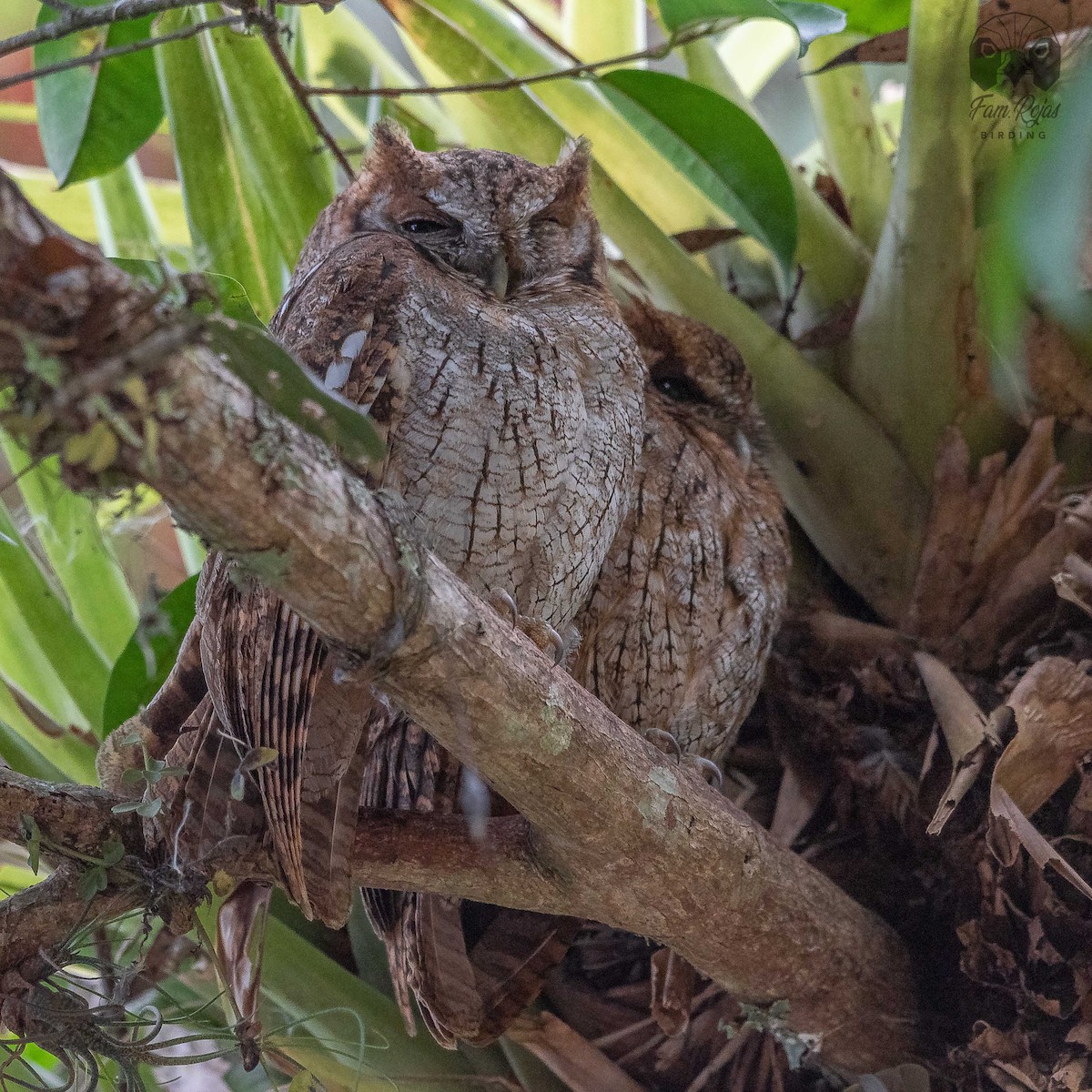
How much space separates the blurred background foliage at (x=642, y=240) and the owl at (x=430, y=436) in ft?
0.52

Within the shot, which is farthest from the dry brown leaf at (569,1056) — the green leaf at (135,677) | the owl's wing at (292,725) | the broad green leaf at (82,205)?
the broad green leaf at (82,205)

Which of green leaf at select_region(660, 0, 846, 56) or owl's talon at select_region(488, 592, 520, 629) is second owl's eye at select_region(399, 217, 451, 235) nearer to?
green leaf at select_region(660, 0, 846, 56)

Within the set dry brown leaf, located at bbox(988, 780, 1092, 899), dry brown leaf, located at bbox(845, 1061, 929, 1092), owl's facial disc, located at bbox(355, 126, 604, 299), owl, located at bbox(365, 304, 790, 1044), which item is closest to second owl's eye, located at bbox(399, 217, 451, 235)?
owl's facial disc, located at bbox(355, 126, 604, 299)

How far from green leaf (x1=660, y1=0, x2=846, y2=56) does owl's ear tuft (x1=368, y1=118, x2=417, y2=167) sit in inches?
14.2

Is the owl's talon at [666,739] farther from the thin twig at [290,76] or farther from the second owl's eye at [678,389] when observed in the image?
the thin twig at [290,76]

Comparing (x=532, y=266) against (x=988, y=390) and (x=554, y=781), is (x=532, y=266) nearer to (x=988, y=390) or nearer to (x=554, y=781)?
(x=988, y=390)

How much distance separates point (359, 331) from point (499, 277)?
11.8 inches

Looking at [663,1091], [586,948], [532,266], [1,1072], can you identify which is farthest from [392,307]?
[663,1091]

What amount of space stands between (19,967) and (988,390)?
1261 mm

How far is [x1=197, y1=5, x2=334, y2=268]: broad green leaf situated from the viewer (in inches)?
58.1

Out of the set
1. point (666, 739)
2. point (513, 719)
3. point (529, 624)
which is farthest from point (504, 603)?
point (666, 739)

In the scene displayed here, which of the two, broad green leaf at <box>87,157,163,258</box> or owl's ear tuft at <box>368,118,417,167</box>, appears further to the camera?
broad green leaf at <box>87,157,163,258</box>

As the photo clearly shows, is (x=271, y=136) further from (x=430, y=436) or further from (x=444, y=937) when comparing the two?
(x=444, y=937)

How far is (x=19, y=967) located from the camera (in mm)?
876
